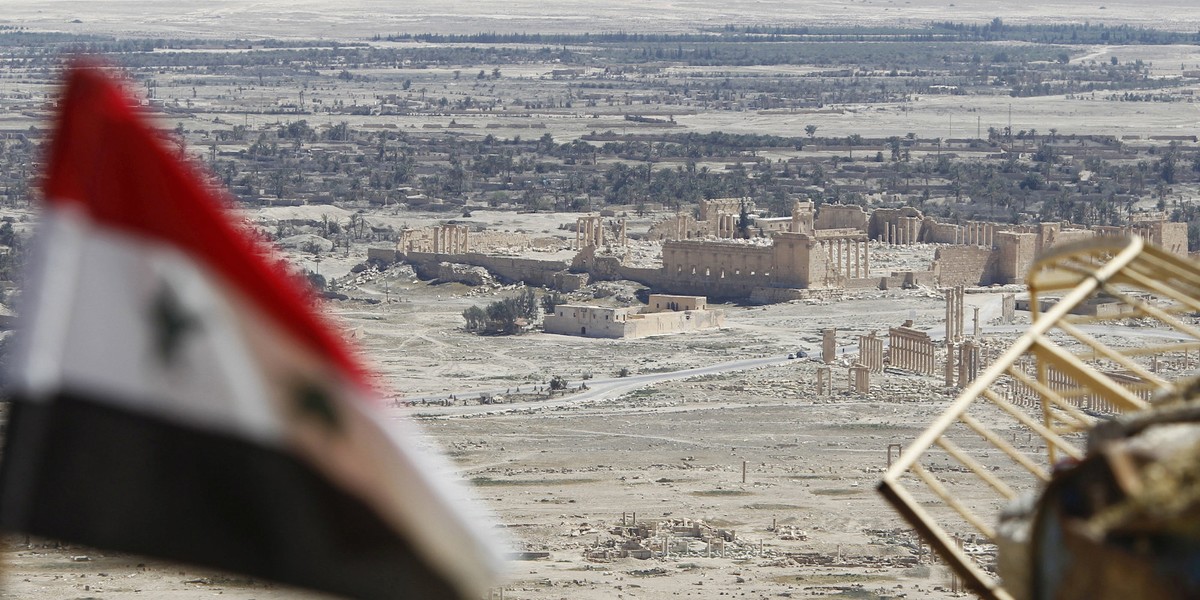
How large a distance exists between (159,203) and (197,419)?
16.1 inches

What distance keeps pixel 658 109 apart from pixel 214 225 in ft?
431

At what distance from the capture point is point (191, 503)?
15.0 ft

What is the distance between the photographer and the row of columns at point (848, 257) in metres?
54.2

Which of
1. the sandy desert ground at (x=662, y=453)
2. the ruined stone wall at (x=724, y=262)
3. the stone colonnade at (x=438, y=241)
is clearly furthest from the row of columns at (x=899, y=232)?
the stone colonnade at (x=438, y=241)

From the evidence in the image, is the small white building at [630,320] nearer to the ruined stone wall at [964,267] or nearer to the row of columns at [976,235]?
the ruined stone wall at [964,267]

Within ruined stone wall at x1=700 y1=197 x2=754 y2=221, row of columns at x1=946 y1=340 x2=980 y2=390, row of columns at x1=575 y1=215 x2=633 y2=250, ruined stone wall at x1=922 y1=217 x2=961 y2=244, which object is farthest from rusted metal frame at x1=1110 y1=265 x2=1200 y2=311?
ruined stone wall at x1=700 y1=197 x2=754 y2=221

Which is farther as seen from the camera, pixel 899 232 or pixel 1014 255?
pixel 899 232

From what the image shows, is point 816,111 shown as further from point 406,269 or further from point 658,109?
point 406,269

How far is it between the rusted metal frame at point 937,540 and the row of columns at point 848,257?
46110 millimetres

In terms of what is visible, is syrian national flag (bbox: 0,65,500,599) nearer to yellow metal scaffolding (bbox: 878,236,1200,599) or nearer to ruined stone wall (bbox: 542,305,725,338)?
yellow metal scaffolding (bbox: 878,236,1200,599)

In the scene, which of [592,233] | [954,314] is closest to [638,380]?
[954,314]

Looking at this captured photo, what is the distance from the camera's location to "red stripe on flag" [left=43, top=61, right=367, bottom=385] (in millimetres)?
4449

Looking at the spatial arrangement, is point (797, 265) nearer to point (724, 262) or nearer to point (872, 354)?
point (724, 262)

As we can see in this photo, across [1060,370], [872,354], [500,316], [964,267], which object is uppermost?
[1060,370]
